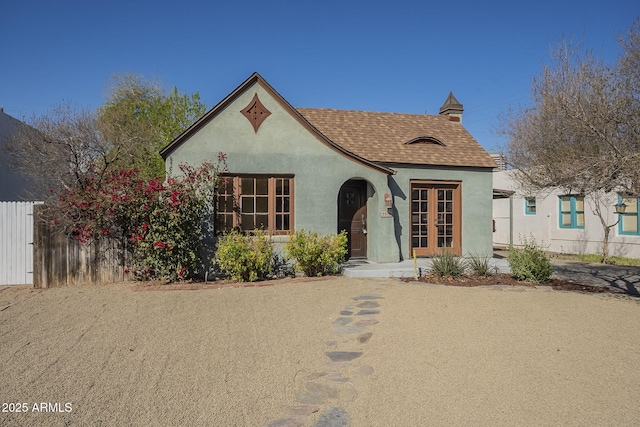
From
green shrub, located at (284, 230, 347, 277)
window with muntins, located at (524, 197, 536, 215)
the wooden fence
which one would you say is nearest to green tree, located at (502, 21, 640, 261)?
green shrub, located at (284, 230, 347, 277)

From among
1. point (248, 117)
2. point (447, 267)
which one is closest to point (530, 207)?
point (447, 267)

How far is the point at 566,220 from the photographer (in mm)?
20125

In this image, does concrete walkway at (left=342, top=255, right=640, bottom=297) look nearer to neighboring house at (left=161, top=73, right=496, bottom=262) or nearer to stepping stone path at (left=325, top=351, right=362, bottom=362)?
neighboring house at (left=161, top=73, right=496, bottom=262)

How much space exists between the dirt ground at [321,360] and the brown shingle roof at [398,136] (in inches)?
240

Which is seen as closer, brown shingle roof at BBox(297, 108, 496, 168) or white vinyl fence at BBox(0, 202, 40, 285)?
white vinyl fence at BBox(0, 202, 40, 285)

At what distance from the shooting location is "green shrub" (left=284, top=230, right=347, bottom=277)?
1083 cm

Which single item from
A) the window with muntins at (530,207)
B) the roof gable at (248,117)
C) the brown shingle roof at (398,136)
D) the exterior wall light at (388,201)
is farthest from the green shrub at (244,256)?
the window with muntins at (530,207)

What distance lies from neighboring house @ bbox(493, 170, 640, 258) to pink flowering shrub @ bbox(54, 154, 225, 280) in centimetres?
1049

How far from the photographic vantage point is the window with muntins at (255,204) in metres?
11.5

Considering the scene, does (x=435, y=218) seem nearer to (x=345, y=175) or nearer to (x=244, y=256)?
(x=345, y=175)

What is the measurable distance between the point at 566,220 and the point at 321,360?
18357 millimetres

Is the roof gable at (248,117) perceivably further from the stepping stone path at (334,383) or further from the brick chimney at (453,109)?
the stepping stone path at (334,383)

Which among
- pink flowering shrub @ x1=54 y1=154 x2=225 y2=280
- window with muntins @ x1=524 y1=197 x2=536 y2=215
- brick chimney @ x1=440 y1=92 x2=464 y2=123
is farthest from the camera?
window with muntins @ x1=524 y1=197 x2=536 y2=215

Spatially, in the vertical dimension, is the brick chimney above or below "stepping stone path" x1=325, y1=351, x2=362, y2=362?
above
